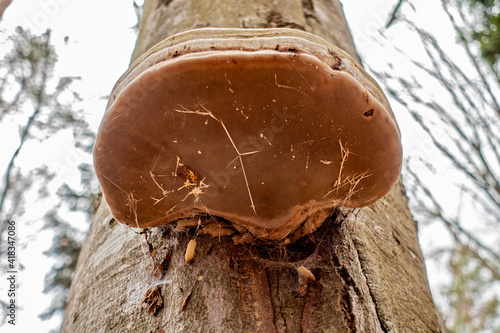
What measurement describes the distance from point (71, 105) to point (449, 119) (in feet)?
15.0

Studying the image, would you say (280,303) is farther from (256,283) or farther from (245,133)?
(245,133)

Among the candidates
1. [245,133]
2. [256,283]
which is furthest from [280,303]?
[245,133]

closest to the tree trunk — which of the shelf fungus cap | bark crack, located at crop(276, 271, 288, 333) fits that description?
bark crack, located at crop(276, 271, 288, 333)

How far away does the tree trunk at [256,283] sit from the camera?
1.23 metres

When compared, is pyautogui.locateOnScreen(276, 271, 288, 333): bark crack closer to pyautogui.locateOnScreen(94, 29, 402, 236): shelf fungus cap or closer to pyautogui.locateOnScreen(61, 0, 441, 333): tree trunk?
pyautogui.locateOnScreen(61, 0, 441, 333): tree trunk

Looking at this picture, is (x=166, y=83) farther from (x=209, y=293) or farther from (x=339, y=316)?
(x=339, y=316)

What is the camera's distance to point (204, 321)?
119 centimetres

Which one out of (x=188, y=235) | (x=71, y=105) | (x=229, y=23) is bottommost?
(x=71, y=105)

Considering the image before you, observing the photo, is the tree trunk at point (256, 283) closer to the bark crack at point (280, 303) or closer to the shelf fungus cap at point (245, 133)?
the bark crack at point (280, 303)

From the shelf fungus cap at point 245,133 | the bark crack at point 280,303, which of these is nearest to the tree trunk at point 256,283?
the bark crack at point 280,303

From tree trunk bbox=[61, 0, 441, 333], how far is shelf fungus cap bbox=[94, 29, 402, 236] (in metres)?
0.14

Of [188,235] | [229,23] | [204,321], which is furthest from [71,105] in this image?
[204,321]

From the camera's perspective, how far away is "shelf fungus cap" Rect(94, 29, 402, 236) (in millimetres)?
1048

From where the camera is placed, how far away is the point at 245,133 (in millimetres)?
1143
